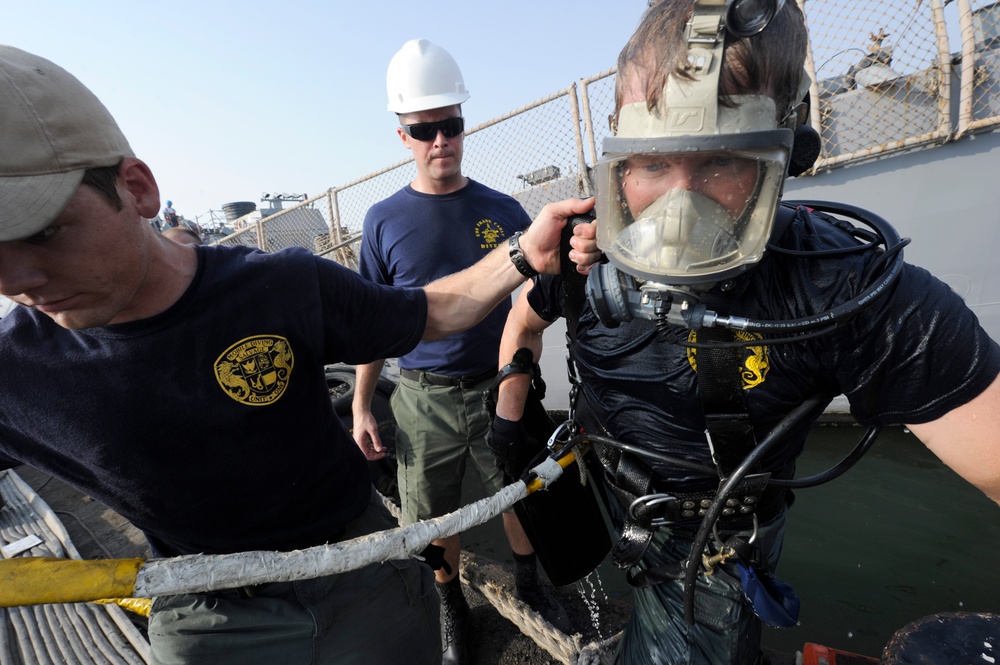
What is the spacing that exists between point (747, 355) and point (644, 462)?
0.48 meters

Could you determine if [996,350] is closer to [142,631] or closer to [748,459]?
[748,459]

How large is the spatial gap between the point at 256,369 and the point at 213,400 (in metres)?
0.14

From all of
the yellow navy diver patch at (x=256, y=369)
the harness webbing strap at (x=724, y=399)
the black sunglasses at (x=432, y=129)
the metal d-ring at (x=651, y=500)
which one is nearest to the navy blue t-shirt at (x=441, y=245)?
the black sunglasses at (x=432, y=129)

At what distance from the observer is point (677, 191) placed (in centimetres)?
126

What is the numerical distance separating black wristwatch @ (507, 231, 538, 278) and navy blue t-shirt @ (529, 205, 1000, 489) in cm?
24

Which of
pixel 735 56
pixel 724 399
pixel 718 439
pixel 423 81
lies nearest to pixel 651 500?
pixel 718 439

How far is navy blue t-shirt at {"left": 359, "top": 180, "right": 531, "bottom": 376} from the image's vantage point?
2.93 metres

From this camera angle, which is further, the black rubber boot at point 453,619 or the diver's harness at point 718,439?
the black rubber boot at point 453,619

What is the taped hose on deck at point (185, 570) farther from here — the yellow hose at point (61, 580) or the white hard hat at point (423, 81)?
the white hard hat at point (423, 81)

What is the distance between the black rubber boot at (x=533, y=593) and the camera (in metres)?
3.01

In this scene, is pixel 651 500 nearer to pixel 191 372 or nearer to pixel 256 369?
pixel 256 369

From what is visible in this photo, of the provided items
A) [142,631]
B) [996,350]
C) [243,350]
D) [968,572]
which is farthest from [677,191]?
[968,572]

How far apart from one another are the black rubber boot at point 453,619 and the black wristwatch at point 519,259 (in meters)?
1.93

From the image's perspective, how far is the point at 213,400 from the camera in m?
1.46
